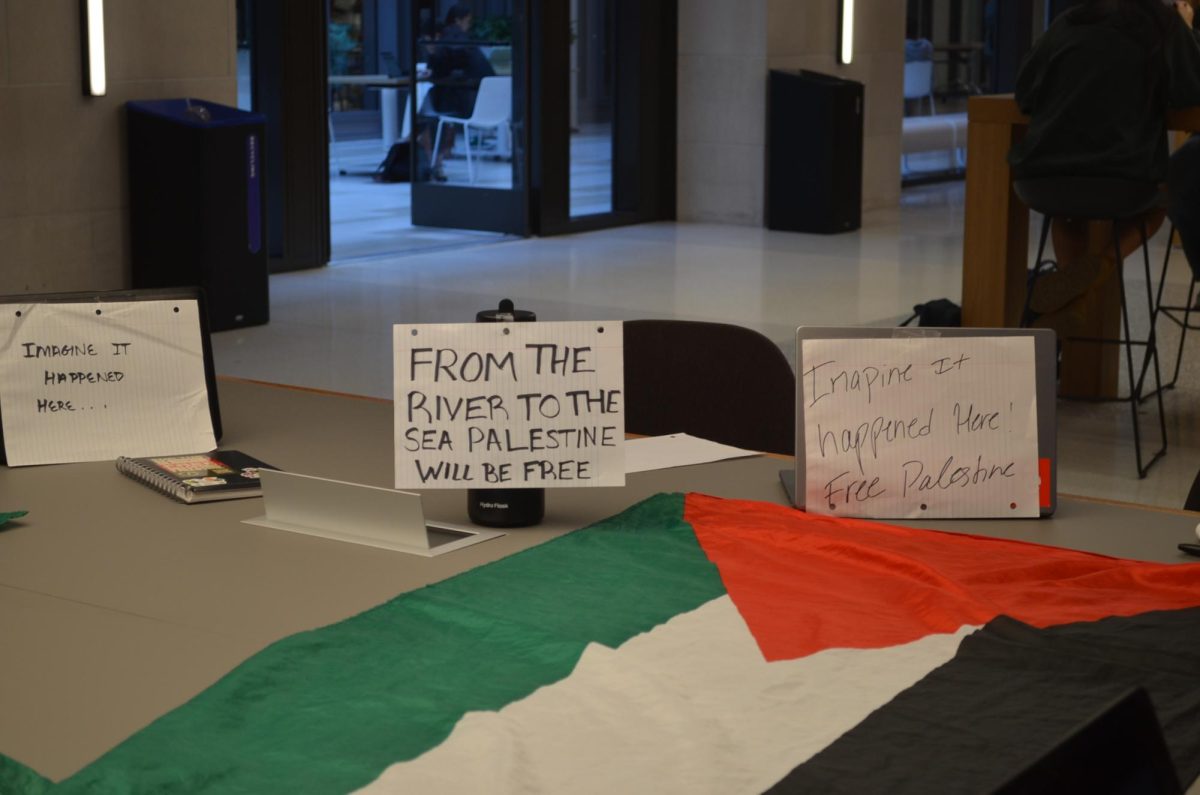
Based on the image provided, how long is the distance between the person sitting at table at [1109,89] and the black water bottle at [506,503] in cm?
312

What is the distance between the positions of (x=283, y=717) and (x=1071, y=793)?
68 cm

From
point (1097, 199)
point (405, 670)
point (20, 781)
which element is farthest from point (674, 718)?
point (1097, 199)

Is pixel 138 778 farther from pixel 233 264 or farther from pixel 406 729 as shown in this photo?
pixel 233 264

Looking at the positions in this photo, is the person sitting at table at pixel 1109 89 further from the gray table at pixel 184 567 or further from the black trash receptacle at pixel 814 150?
the black trash receptacle at pixel 814 150

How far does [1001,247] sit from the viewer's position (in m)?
4.91

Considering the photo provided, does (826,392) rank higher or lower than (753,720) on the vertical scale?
higher

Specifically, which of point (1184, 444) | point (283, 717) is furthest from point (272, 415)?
point (1184, 444)

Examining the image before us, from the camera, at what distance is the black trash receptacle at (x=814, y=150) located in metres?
9.28

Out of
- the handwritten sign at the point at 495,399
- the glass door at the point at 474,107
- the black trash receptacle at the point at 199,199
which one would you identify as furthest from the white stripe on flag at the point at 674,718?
the glass door at the point at 474,107

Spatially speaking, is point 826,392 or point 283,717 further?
point 826,392

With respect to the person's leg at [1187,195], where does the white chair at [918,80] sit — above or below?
above

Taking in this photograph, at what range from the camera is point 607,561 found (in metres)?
1.62

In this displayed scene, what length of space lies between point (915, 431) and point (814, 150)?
25.4 feet

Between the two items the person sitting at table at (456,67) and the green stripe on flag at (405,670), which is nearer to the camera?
the green stripe on flag at (405,670)
